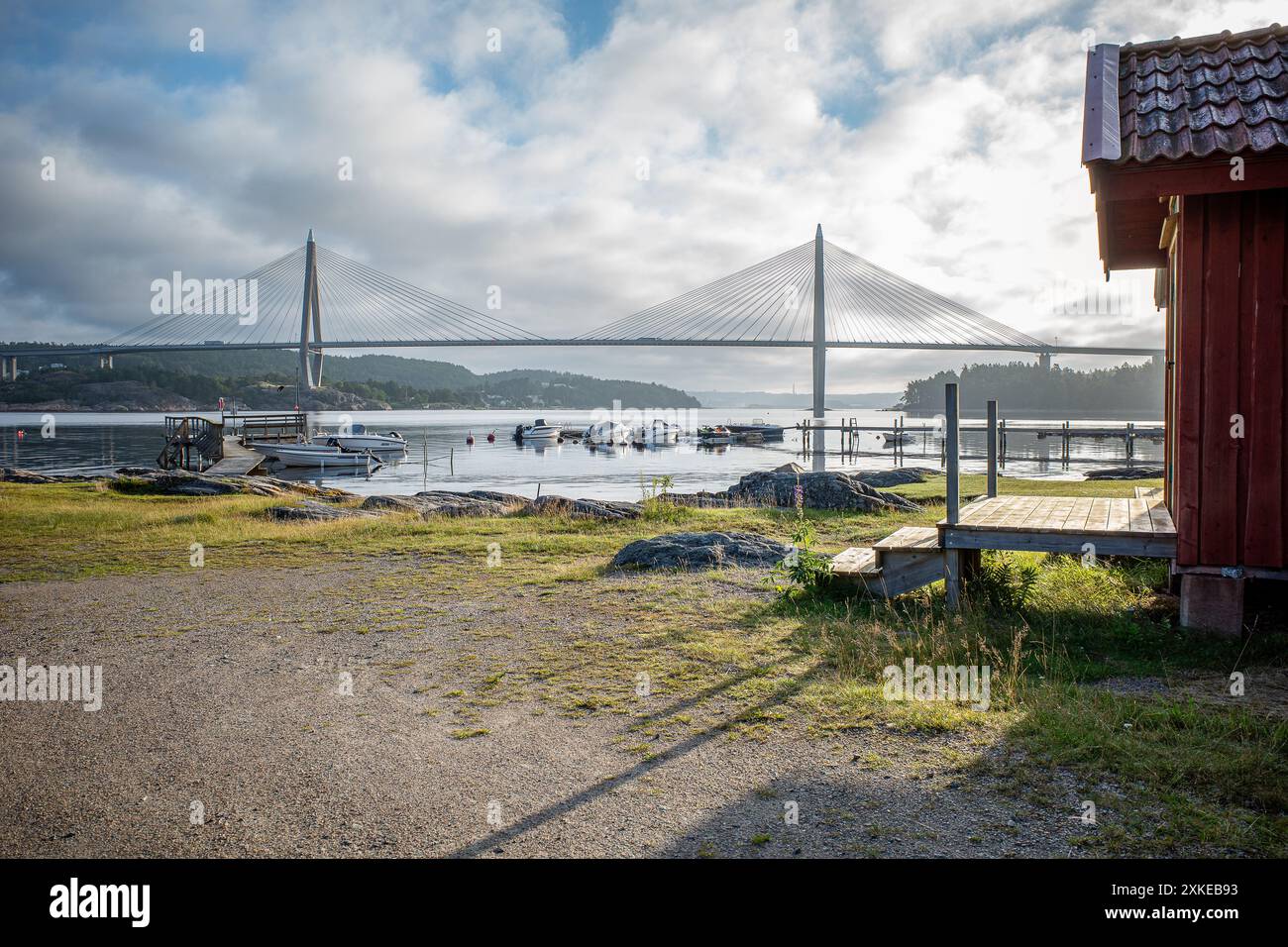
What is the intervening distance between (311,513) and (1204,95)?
46.0 feet

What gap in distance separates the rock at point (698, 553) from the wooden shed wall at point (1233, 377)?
13.4 feet

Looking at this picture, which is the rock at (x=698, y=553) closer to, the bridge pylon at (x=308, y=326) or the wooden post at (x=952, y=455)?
the wooden post at (x=952, y=455)

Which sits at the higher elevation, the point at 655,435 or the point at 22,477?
the point at 655,435

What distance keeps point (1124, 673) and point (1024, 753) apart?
5.15 ft

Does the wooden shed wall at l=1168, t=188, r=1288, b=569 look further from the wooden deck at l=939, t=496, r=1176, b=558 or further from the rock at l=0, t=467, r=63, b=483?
the rock at l=0, t=467, r=63, b=483

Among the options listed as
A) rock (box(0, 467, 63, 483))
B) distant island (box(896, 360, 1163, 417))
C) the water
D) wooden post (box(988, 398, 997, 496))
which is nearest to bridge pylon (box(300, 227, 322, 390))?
the water

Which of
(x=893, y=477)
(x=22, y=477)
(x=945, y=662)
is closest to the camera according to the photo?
(x=945, y=662)

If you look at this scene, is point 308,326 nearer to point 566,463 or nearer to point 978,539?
point 566,463

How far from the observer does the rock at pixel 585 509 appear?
13470 mm

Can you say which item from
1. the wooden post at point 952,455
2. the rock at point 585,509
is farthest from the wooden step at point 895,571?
the rock at point 585,509

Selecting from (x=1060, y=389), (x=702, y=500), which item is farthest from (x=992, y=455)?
(x=1060, y=389)

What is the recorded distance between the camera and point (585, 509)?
13.9 metres

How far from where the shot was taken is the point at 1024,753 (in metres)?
3.74

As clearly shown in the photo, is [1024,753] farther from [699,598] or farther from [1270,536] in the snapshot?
[699,598]
